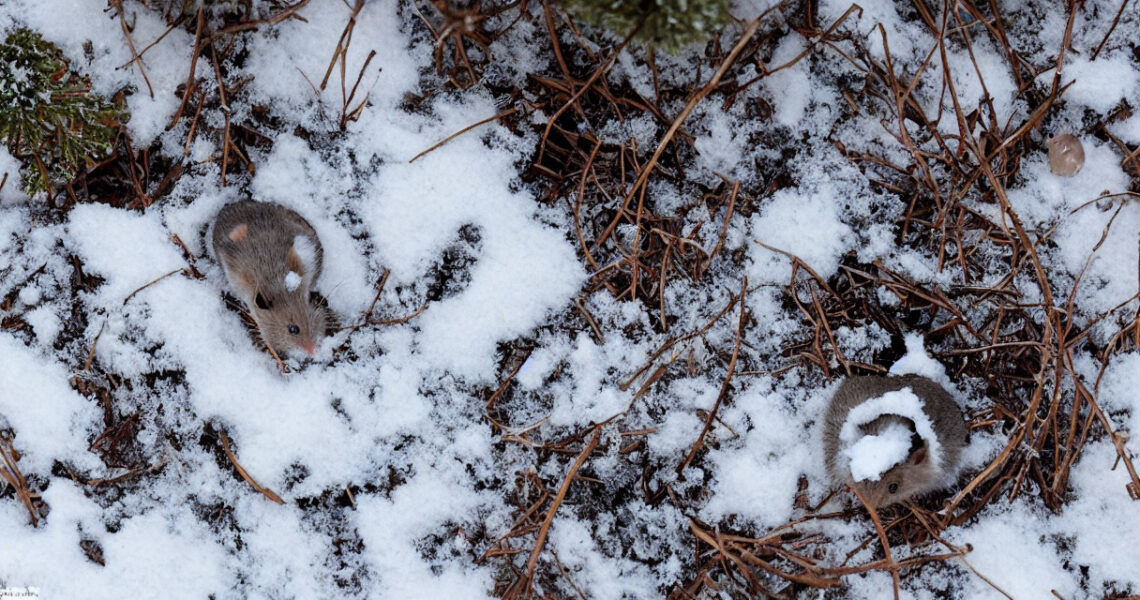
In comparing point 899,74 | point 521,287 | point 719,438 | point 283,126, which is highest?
point 899,74

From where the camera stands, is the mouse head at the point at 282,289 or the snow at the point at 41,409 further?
the snow at the point at 41,409

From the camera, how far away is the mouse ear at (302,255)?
11.3 feet

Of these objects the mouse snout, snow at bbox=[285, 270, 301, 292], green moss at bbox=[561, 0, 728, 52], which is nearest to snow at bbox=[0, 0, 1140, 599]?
the mouse snout

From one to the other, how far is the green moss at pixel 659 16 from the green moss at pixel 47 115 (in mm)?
2173

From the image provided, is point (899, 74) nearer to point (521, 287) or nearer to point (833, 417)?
point (833, 417)

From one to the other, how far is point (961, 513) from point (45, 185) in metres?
4.59

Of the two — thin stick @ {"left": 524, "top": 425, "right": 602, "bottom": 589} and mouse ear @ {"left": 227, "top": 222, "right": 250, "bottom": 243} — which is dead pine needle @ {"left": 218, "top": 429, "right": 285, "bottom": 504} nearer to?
mouse ear @ {"left": 227, "top": 222, "right": 250, "bottom": 243}

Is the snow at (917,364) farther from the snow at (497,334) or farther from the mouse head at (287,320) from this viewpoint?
the mouse head at (287,320)

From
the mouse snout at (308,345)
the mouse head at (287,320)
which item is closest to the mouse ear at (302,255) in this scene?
the mouse head at (287,320)

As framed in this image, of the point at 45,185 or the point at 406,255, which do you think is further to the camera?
the point at 406,255

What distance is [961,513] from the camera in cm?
366

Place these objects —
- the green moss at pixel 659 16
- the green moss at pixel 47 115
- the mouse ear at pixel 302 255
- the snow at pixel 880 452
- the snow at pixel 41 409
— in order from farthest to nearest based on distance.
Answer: the snow at pixel 41 409 < the mouse ear at pixel 302 255 < the snow at pixel 880 452 < the green moss at pixel 47 115 < the green moss at pixel 659 16

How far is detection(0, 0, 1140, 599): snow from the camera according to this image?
11.9ft

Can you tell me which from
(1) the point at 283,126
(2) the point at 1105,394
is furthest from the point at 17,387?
(2) the point at 1105,394
